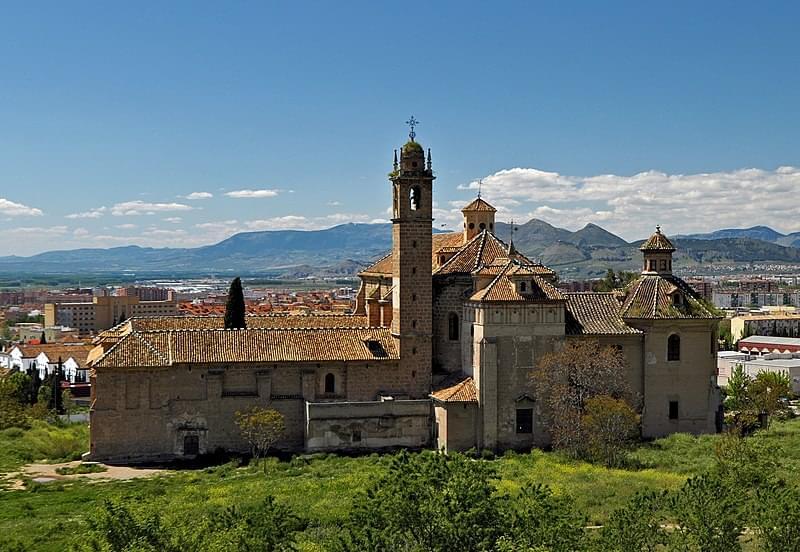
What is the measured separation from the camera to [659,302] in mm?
44781

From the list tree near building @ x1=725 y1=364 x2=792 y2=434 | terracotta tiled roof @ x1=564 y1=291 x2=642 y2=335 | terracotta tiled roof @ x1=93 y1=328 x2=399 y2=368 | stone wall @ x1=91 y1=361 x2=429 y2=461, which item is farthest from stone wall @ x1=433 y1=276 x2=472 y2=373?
tree near building @ x1=725 y1=364 x2=792 y2=434

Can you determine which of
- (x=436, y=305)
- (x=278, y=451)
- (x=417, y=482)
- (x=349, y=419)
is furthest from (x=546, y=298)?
(x=417, y=482)

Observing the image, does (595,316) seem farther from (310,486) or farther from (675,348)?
(310,486)

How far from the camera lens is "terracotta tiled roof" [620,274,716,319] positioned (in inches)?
1750

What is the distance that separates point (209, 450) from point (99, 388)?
5299 millimetres

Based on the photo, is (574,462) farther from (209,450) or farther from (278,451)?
(209,450)

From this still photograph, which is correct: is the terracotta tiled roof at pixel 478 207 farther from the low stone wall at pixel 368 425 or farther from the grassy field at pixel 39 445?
the grassy field at pixel 39 445

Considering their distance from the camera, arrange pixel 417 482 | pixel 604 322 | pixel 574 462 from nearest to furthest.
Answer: pixel 417 482 < pixel 574 462 < pixel 604 322

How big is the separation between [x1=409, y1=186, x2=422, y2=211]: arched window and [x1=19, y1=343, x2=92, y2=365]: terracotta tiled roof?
49.0 m

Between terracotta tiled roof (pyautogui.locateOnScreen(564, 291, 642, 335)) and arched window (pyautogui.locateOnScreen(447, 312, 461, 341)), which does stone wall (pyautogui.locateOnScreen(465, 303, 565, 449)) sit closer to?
terracotta tiled roof (pyautogui.locateOnScreen(564, 291, 642, 335))

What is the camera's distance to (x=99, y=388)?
41969mm

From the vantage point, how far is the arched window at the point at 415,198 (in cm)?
4500

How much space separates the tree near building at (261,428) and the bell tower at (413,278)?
644 centimetres

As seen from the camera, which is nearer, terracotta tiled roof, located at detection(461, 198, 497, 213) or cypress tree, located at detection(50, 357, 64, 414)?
terracotta tiled roof, located at detection(461, 198, 497, 213)
